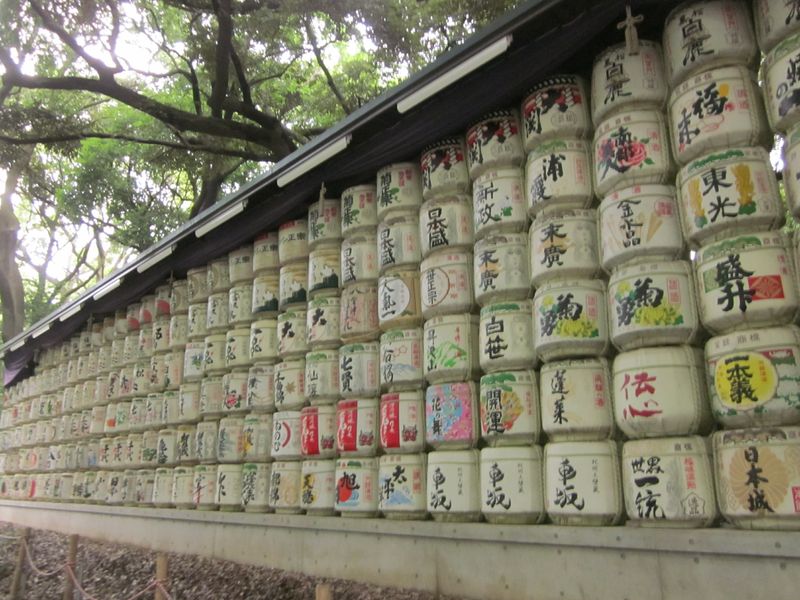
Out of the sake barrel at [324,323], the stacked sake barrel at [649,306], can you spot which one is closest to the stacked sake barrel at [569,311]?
the stacked sake barrel at [649,306]

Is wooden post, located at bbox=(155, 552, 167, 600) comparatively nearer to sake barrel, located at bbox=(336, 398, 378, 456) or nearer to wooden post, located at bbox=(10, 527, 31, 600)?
sake barrel, located at bbox=(336, 398, 378, 456)

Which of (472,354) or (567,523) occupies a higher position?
(472,354)

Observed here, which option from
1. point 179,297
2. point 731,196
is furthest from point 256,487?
point 731,196

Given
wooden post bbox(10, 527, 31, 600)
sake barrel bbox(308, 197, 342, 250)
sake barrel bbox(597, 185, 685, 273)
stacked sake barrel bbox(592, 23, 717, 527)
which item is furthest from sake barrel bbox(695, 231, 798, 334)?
wooden post bbox(10, 527, 31, 600)

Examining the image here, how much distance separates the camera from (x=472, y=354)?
4.23m

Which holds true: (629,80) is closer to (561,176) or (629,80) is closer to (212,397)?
(561,176)

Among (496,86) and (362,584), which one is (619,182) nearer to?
(496,86)

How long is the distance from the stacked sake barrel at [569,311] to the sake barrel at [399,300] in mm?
976

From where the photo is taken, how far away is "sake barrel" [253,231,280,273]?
6098mm

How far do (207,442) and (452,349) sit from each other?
10.3 ft

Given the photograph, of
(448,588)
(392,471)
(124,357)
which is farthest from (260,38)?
(448,588)

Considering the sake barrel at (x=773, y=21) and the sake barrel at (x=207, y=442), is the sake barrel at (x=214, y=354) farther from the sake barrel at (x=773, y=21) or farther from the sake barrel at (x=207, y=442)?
the sake barrel at (x=773, y=21)

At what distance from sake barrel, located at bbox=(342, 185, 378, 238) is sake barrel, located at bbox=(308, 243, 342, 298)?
0.71ft

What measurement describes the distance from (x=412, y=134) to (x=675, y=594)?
3.38 meters
